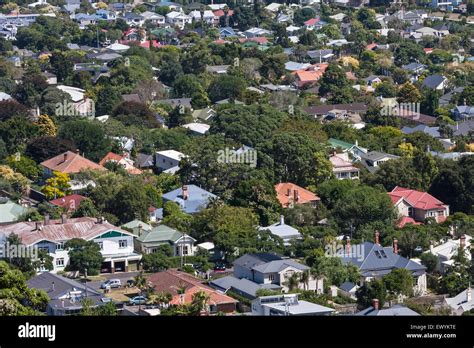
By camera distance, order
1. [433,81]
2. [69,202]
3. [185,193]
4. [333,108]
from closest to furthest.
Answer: [69,202] < [185,193] < [333,108] < [433,81]

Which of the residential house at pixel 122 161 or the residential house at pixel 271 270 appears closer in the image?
the residential house at pixel 271 270

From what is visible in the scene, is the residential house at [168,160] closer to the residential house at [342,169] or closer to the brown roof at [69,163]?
the brown roof at [69,163]

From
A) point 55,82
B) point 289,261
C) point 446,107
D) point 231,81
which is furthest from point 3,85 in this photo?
point 289,261

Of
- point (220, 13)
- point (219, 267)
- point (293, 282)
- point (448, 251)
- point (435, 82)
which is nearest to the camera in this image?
point (293, 282)

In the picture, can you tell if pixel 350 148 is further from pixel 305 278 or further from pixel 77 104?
pixel 305 278

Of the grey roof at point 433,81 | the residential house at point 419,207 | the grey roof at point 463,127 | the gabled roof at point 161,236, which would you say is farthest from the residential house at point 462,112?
the gabled roof at point 161,236

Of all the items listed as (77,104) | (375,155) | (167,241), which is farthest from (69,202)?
(77,104)
